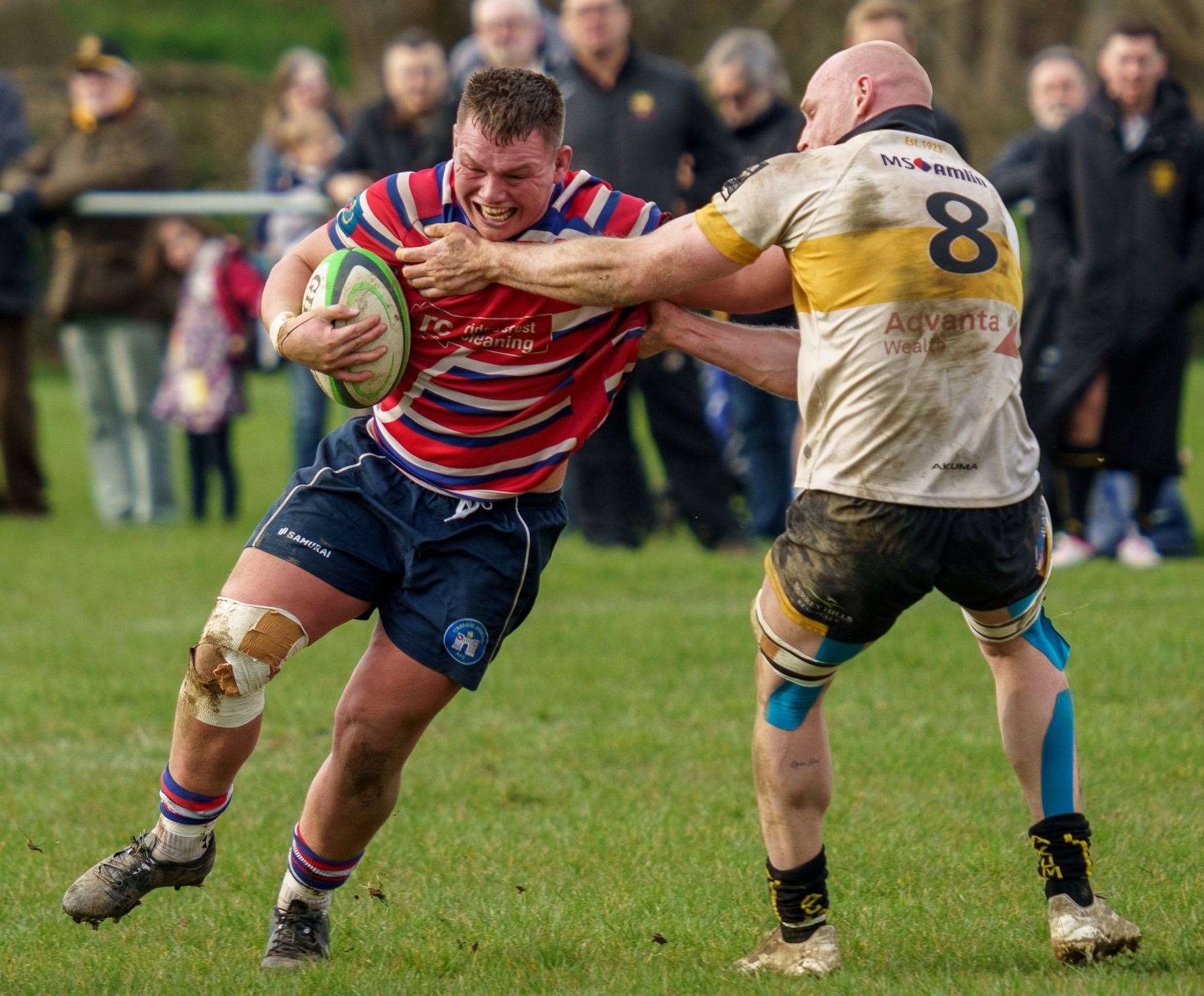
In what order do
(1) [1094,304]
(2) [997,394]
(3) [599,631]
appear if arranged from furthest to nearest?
(1) [1094,304]
(3) [599,631]
(2) [997,394]

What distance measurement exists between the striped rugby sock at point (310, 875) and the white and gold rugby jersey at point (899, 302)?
5.18 feet

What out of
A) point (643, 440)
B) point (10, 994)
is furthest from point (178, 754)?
point (643, 440)

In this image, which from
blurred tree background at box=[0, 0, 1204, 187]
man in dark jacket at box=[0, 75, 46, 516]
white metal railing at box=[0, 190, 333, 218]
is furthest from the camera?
blurred tree background at box=[0, 0, 1204, 187]

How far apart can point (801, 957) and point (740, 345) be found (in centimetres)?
148

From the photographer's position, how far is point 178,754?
14.6ft

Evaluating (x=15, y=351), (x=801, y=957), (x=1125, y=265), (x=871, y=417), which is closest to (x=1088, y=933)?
(x=801, y=957)

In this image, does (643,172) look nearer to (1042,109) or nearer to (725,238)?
(1042,109)

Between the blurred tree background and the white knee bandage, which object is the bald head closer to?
the white knee bandage

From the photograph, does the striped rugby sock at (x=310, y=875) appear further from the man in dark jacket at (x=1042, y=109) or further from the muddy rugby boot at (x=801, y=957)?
the man in dark jacket at (x=1042, y=109)

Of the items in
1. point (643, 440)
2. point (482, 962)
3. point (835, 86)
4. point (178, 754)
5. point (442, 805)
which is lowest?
point (643, 440)

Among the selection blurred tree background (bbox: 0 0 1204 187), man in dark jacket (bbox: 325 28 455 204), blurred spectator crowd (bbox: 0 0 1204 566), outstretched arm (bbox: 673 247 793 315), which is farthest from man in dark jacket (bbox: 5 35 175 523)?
blurred tree background (bbox: 0 0 1204 187)

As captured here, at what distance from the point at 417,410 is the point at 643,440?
13396 mm

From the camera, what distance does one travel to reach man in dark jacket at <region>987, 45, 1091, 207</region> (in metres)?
10.9

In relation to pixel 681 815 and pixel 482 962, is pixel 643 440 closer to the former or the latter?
pixel 681 815
